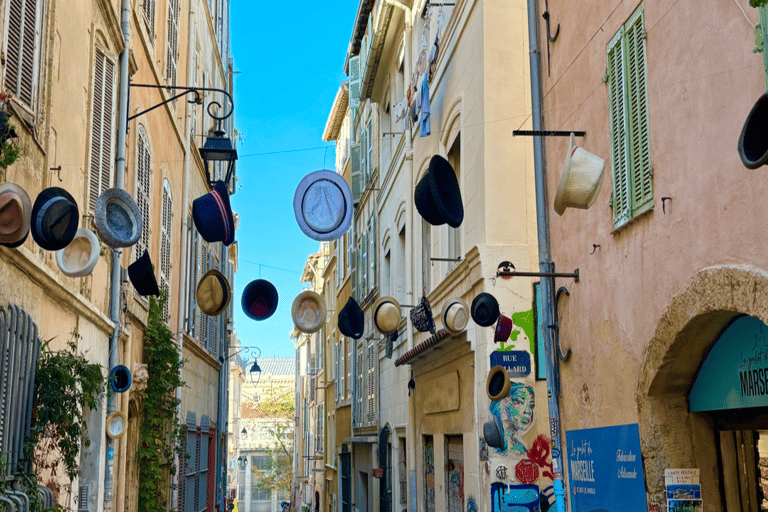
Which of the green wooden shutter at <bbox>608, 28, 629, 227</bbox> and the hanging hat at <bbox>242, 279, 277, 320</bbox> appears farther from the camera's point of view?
the hanging hat at <bbox>242, 279, 277, 320</bbox>

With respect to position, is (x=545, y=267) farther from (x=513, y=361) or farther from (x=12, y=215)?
(x=12, y=215)

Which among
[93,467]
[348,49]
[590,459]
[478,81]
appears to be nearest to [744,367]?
[590,459]

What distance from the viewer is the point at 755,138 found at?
11.1 feet

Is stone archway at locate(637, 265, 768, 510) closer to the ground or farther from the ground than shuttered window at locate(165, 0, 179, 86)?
closer to the ground

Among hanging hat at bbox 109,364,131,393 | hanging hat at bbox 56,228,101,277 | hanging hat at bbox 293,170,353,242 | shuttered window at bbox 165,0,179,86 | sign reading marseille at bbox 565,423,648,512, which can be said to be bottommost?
sign reading marseille at bbox 565,423,648,512

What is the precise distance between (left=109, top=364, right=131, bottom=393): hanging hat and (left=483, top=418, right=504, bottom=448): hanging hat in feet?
13.7

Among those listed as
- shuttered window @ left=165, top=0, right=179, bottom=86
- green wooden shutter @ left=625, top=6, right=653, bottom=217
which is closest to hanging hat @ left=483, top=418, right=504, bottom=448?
green wooden shutter @ left=625, top=6, right=653, bottom=217

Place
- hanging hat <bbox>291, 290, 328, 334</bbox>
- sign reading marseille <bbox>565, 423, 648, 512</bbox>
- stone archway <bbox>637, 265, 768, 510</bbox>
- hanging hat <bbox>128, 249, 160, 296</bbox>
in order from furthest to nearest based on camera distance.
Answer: hanging hat <bbox>291, 290, 328, 334</bbox> < hanging hat <bbox>128, 249, 160, 296</bbox> < sign reading marseille <bbox>565, 423, 648, 512</bbox> < stone archway <bbox>637, 265, 768, 510</bbox>

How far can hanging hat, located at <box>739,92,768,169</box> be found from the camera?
3.30 meters

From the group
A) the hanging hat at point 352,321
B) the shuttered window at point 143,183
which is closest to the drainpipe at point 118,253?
the shuttered window at point 143,183

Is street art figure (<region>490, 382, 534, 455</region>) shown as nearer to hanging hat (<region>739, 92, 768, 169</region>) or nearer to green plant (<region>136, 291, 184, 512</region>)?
green plant (<region>136, 291, 184, 512</region>)

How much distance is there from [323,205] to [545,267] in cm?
362

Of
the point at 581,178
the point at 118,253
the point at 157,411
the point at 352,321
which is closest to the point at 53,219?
the point at 581,178

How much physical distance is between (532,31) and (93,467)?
6.57 metres
